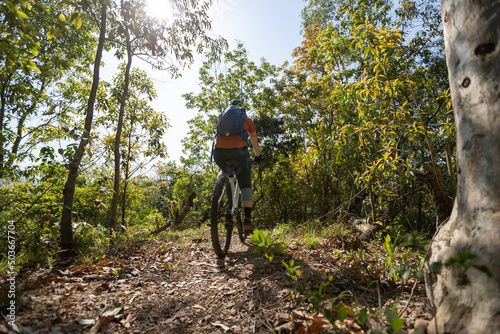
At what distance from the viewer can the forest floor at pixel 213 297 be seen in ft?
4.85

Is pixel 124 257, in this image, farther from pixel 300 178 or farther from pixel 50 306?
pixel 300 178

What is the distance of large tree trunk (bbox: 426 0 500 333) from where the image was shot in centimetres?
104

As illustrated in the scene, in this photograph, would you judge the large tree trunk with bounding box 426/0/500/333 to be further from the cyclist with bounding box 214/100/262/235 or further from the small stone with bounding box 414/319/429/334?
the cyclist with bounding box 214/100/262/235

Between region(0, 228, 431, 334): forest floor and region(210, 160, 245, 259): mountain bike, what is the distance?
1.06ft

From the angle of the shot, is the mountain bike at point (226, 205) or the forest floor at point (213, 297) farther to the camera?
the mountain bike at point (226, 205)

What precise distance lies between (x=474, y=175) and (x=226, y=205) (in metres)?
2.82

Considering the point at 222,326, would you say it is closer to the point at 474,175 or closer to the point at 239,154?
the point at 474,175

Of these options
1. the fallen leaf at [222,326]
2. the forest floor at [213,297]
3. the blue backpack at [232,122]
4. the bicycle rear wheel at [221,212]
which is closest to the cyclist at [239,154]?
the blue backpack at [232,122]

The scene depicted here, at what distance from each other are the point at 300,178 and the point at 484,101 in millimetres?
11889

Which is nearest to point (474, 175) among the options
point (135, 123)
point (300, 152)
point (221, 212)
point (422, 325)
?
point (422, 325)

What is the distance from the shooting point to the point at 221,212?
10.9 feet

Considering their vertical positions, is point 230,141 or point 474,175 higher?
point 230,141

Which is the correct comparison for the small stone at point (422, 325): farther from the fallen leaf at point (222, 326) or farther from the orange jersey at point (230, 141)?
the orange jersey at point (230, 141)

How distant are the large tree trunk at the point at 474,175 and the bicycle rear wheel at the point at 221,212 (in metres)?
2.29
